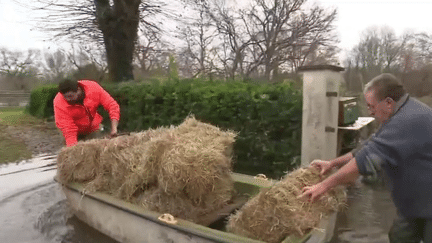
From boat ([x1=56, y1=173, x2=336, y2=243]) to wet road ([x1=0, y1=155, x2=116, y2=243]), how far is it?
294 mm

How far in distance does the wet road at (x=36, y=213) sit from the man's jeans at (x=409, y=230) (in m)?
2.85

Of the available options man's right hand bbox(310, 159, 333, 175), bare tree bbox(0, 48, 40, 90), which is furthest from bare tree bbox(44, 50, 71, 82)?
man's right hand bbox(310, 159, 333, 175)

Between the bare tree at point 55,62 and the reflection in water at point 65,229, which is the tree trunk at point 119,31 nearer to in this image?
the reflection in water at point 65,229

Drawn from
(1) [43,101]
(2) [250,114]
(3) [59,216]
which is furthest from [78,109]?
(1) [43,101]

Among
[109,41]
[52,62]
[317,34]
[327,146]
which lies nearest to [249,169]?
[327,146]

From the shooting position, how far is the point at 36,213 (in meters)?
4.66

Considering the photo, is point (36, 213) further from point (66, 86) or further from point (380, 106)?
point (380, 106)

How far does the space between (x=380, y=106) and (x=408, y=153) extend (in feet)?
1.30

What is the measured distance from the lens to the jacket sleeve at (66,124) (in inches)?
176

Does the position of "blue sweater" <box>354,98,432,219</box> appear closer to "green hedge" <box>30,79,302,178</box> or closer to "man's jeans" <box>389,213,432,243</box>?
"man's jeans" <box>389,213,432,243</box>

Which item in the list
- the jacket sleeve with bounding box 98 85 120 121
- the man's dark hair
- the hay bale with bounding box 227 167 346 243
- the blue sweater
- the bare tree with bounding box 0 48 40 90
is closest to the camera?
the blue sweater

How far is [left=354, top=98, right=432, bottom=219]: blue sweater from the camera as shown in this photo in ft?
6.07

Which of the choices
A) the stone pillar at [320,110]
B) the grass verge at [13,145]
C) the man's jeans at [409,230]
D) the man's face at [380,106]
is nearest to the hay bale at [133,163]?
the man's face at [380,106]

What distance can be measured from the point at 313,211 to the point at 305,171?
0.37 metres
